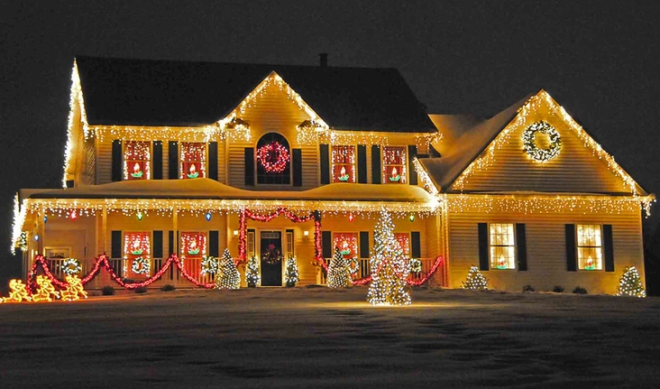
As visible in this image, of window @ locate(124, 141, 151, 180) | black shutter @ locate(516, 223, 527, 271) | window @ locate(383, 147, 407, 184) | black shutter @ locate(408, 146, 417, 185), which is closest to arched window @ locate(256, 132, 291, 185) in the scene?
window @ locate(383, 147, 407, 184)

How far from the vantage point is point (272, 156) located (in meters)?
29.1

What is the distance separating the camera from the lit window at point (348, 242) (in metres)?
29.2

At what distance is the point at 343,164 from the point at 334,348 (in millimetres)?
20360

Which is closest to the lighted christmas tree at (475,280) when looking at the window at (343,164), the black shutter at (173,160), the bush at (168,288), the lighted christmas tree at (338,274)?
the lighted christmas tree at (338,274)

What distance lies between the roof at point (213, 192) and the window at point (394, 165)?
2.18 ft

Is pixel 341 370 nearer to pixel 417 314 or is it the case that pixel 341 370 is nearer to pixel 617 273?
pixel 417 314

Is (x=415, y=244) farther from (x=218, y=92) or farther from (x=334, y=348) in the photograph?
(x=334, y=348)

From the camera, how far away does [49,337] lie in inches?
445

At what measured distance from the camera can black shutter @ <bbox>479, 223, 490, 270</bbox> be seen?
2828 centimetres

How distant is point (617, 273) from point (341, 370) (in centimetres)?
2285

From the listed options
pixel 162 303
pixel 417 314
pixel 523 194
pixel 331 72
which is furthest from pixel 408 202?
pixel 417 314

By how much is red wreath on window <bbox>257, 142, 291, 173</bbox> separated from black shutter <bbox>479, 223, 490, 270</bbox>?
20.9 feet

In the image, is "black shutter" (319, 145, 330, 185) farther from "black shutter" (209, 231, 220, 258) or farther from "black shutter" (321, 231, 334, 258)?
"black shutter" (209, 231, 220, 258)

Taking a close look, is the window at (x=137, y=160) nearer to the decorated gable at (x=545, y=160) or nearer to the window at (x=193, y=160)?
the window at (x=193, y=160)
